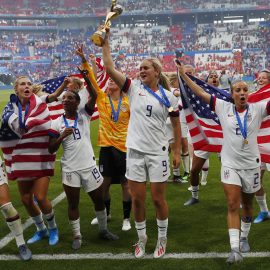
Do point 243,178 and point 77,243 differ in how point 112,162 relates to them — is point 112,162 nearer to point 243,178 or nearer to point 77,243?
point 77,243

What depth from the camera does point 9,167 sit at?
546 cm

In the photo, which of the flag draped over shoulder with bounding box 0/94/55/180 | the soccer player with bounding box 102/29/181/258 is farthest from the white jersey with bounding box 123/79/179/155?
the flag draped over shoulder with bounding box 0/94/55/180

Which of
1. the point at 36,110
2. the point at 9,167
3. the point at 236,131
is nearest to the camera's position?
the point at 236,131

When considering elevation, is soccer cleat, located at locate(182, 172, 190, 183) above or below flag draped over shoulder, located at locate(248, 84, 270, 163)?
below

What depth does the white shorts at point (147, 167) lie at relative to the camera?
4609mm

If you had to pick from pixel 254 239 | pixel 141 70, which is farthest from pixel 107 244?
pixel 141 70

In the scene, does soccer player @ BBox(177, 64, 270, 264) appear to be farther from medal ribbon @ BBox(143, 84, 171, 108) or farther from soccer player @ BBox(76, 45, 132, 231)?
soccer player @ BBox(76, 45, 132, 231)

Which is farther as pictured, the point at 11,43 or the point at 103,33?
the point at 11,43

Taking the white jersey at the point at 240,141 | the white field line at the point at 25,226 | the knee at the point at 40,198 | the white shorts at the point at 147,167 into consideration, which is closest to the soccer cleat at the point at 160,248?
the white shorts at the point at 147,167

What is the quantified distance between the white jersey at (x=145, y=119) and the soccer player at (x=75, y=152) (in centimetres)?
60

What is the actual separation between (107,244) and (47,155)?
→ 129 centimetres

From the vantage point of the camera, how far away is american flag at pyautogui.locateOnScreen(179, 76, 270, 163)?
5879mm

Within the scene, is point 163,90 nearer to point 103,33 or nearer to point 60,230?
point 103,33

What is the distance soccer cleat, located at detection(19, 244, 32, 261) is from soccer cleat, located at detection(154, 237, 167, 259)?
1.40 meters
